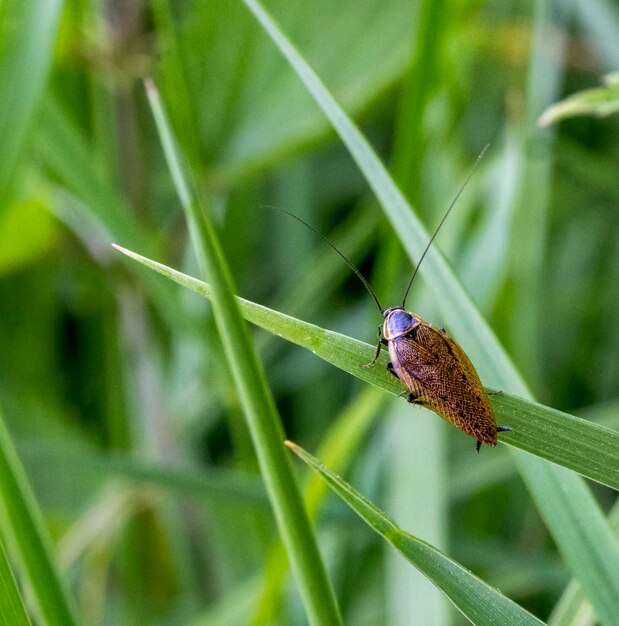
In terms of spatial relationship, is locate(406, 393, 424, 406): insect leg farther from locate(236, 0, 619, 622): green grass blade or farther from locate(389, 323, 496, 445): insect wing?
locate(236, 0, 619, 622): green grass blade

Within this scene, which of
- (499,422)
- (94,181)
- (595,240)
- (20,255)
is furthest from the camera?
(595,240)

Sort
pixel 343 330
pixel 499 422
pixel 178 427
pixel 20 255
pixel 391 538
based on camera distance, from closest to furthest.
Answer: pixel 391 538
pixel 499 422
pixel 20 255
pixel 178 427
pixel 343 330

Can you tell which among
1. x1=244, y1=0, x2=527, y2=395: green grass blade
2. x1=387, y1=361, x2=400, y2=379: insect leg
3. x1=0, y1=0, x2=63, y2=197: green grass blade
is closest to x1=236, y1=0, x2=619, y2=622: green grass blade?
x1=244, y1=0, x2=527, y2=395: green grass blade

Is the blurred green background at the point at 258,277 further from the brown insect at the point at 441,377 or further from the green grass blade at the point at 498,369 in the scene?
the green grass blade at the point at 498,369

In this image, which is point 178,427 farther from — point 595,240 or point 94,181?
point 595,240

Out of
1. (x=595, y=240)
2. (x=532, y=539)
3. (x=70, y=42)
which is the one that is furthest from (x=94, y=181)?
(x=595, y=240)

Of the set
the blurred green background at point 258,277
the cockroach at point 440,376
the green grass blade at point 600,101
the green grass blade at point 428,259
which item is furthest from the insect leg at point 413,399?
the green grass blade at point 600,101

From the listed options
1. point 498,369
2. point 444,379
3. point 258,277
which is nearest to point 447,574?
point 498,369

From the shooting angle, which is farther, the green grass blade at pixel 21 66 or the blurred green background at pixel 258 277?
the blurred green background at pixel 258 277
